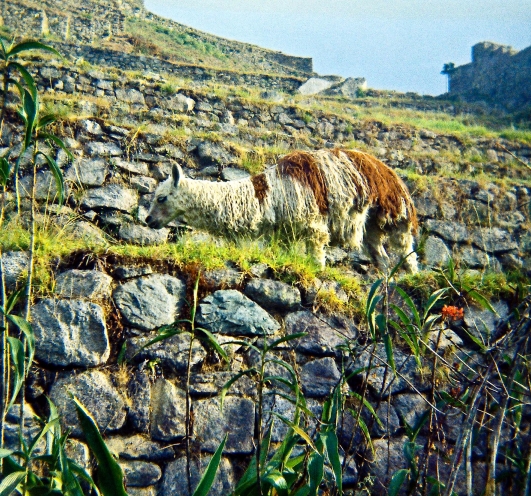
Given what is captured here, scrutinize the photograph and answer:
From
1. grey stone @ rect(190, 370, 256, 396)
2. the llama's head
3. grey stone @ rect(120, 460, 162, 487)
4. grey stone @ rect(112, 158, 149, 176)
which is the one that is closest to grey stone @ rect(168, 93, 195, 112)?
grey stone @ rect(112, 158, 149, 176)

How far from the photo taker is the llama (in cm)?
585

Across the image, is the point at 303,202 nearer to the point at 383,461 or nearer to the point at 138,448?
the point at 383,461

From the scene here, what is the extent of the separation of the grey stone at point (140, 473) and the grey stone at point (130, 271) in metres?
1.32

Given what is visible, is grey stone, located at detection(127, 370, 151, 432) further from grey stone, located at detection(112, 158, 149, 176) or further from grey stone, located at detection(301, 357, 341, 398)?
grey stone, located at detection(112, 158, 149, 176)

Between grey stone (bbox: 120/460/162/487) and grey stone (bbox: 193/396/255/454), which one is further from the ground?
grey stone (bbox: 193/396/255/454)

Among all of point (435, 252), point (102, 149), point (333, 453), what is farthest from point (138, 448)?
point (435, 252)

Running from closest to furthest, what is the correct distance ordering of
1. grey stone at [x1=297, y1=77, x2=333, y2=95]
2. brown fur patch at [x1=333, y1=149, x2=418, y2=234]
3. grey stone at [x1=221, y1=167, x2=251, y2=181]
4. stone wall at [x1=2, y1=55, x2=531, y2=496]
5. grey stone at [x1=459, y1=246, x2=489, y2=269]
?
stone wall at [x1=2, y1=55, x2=531, y2=496], brown fur patch at [x1=333, y1=149, x2=418, y2=234], grey stone at [x1=459, y1=246, x2=489, y2=269], grey stone at [x1=221, y1=167, x2=251, y2=181], grey stone at [x1=297, y1=77, x2=333, y2=95]

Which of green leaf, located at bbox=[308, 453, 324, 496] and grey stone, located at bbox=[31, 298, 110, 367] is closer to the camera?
green leaf, located at bbox=[308, 453, 324, 496]

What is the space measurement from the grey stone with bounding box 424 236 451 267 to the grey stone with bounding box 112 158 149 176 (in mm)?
4661

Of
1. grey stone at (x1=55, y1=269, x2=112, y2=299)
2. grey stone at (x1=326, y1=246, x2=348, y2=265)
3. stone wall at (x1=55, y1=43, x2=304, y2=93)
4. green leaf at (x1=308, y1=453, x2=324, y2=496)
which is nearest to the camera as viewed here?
green leaf at (x1=308, y1=453, x2=324, y2=496)

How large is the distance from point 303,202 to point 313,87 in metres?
15.1

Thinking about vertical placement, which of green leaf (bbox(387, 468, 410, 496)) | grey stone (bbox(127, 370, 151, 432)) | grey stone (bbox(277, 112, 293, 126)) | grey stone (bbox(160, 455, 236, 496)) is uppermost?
grey stone (bbox(277, 112, 293, 126))

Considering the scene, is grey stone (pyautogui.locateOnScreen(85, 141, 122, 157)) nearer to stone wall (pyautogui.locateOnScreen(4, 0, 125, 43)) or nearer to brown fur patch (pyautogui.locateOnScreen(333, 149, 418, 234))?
brown fur patch (pyautogui.locateOnScreen(333, 149, 418, 234))

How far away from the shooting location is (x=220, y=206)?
5.96 meters
